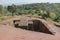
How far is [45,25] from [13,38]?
3.98m

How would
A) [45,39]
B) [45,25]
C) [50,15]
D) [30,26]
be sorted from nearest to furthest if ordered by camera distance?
[45,39]
[45,25]
[30,26]
[50,15]

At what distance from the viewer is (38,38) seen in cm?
711

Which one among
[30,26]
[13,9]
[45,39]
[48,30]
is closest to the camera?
[45,39]

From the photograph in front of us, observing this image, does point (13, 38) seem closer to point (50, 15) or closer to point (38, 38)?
point (38, 38)

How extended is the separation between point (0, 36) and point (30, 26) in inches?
222

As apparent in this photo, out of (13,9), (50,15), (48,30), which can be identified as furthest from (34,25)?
(13,9)

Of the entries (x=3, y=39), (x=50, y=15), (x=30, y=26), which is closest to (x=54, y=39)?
(x=3, y=39)

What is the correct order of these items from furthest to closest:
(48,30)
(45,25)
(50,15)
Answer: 1. (50,15)
2. (45,25)
3. (48,30)

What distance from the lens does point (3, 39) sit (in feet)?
20.7

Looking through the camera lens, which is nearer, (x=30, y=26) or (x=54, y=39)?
(x=54, y=39)

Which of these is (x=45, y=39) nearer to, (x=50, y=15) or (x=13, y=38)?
(x=13, y=38)

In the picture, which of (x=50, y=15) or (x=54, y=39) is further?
(x=50, y=15)

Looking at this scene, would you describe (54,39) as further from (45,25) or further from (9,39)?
(45,25)

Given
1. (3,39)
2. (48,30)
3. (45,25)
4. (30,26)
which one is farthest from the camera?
(30,26)
